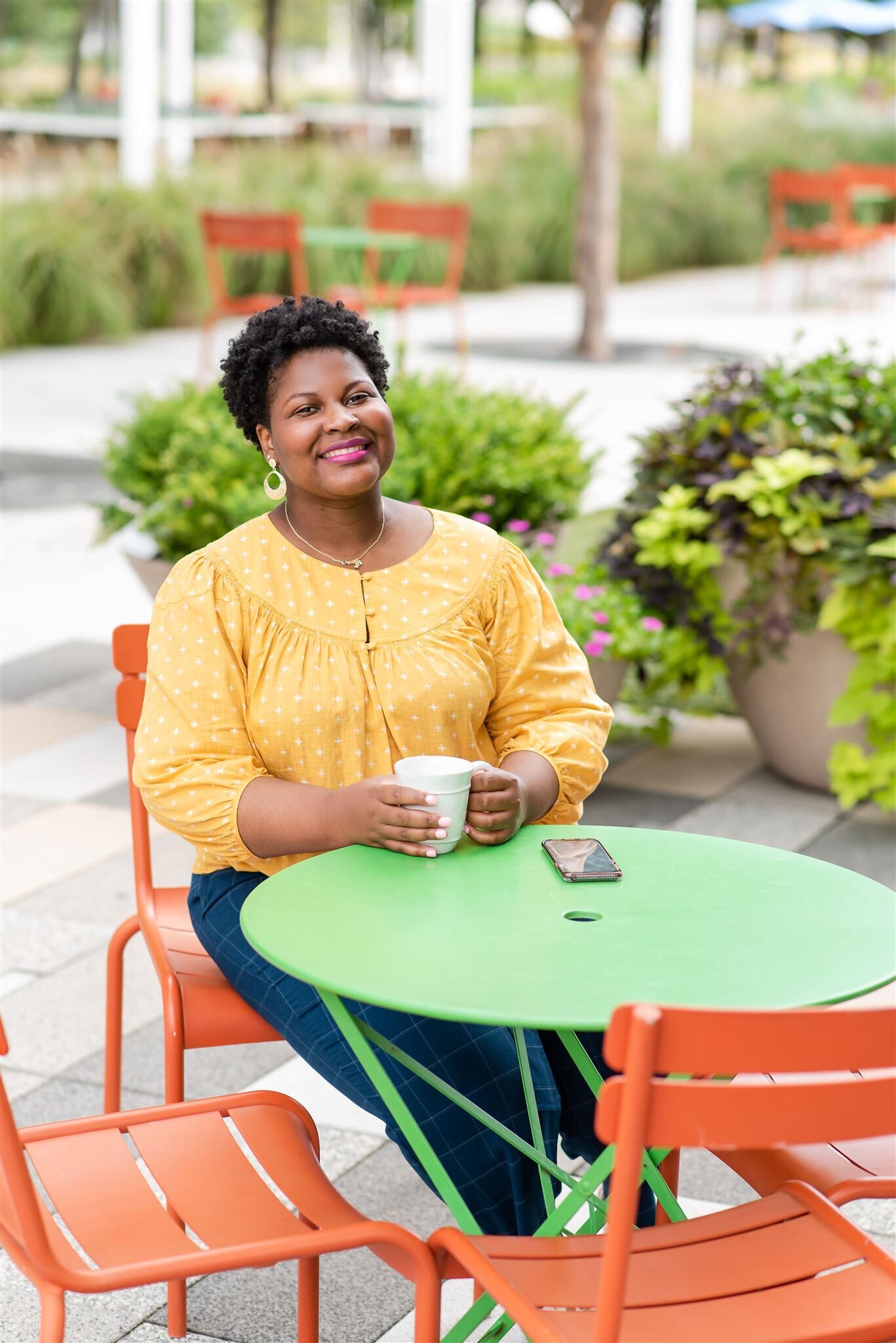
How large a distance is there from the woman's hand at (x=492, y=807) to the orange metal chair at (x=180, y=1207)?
0.46 metres

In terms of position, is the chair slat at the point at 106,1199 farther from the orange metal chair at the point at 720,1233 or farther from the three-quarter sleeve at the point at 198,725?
the three-quarter sleeve at the point at 198,725

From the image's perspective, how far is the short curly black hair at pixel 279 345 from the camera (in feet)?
8.89

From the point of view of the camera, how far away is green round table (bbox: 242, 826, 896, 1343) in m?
1.95

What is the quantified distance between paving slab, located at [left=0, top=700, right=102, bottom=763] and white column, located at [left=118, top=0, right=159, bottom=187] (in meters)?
10.9

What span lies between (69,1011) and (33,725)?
79.1 inches

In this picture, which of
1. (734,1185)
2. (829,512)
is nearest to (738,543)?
(829,512)

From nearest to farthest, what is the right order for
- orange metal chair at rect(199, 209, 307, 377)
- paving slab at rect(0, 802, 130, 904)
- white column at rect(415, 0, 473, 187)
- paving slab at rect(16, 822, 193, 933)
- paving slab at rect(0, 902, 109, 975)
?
paving slab at rect(0, 902, 109, 975) → paving slab at rect(16, 822, 193, 933) → paving slab at rect(0, 802, 130, 904) → orange metal chair at rect(199, 209, 307, 377) → white column at rect(415, 0, 473, 187)

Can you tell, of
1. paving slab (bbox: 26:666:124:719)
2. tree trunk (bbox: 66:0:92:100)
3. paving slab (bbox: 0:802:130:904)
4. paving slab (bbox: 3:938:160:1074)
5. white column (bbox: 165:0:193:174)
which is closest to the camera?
paving slab (bbox: 3:938:160:1074)

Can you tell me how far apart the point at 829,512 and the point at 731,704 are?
4.80ft

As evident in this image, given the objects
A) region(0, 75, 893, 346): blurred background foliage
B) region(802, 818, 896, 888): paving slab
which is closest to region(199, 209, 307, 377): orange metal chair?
region(0, 75, 893, 346): blurred background foliage

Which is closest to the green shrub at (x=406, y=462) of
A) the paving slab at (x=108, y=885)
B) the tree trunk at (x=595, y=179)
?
the paving slab at (x=108, y=885)

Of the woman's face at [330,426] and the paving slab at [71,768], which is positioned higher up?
the woman's face at [330,426]

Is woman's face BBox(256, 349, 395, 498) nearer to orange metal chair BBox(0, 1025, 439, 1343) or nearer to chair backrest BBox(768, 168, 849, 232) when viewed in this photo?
orange metal chair BBox(0, 1025, 439, 1343)

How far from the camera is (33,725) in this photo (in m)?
5.51
